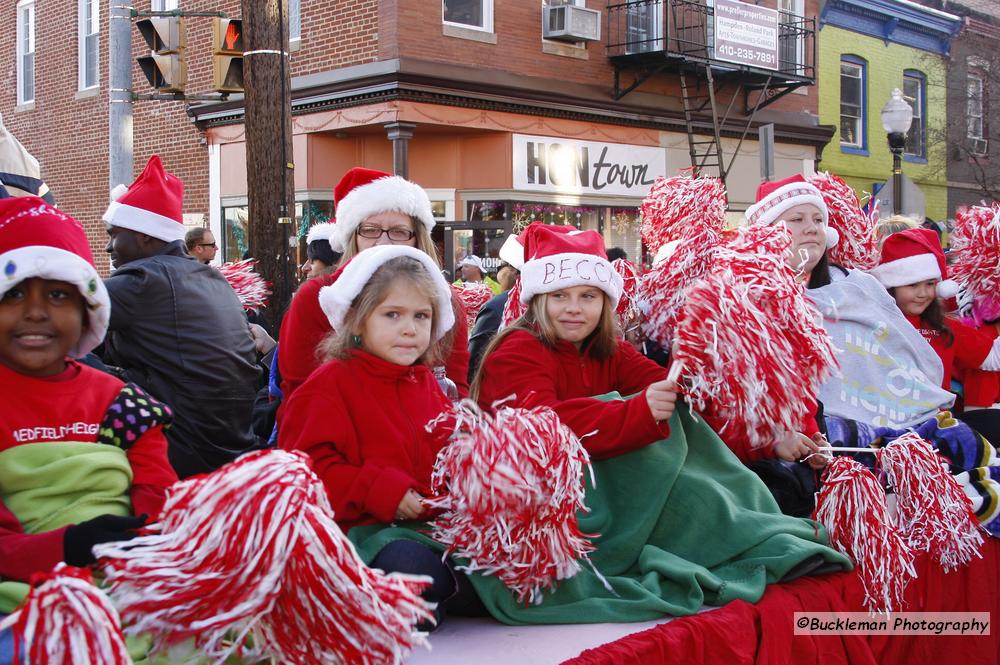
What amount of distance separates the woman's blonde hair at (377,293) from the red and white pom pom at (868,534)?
1.38m

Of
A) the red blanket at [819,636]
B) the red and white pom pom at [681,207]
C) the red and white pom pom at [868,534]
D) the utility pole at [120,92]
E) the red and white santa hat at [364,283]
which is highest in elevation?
the utility pole at [120,92]

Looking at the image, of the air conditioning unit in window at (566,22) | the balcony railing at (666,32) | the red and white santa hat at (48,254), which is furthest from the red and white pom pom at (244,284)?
the balcony railing at (666,32)

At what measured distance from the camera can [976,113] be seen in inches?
894

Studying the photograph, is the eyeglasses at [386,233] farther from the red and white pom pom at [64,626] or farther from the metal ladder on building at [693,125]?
the metal ladder on building at [693,125]

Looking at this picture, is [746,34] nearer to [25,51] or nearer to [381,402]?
[25,51]

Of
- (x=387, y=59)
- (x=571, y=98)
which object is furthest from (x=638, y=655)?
(x=571, y=98)

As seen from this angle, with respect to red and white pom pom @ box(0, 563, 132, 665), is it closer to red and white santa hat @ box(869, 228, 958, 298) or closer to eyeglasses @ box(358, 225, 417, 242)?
eyeglasses @ box(358, 225, 417, 242)

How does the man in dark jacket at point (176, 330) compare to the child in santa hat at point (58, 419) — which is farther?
the man in dark jacket at point (176, 330)

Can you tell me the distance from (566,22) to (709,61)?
119 inches

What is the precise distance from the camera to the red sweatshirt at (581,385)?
2.79 meters

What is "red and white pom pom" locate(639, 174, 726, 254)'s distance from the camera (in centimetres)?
348

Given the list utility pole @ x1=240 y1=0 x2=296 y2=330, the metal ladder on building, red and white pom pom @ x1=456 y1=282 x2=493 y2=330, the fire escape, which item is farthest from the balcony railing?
utility pole @ x1=240 y1=0 x2=296 y2=330

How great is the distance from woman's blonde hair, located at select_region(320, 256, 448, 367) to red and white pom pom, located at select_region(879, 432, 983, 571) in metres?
1.66

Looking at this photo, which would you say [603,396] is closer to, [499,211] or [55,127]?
[499,211]
